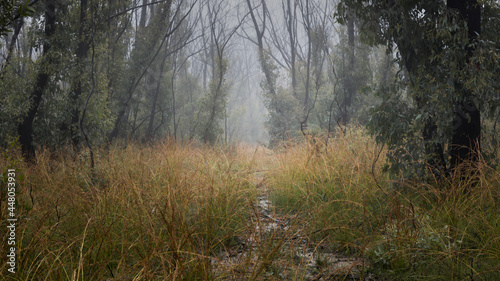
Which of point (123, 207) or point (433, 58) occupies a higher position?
point (433, 58)

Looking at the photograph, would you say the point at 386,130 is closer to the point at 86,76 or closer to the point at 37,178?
the point at 37,178

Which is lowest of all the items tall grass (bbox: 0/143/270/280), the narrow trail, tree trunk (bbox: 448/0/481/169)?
the narrow trail

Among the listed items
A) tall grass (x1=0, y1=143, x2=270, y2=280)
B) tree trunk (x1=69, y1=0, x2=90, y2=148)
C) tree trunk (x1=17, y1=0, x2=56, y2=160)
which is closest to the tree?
tall grass (x1=0, y1=143, x2=270, y2=280)

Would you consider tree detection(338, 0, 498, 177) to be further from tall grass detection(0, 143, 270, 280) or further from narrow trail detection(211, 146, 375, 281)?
tall grass detection(0, 143, 270, 280)

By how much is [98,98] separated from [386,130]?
270 inches

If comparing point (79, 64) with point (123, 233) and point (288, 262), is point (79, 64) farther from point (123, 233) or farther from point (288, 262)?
point (288, 262)

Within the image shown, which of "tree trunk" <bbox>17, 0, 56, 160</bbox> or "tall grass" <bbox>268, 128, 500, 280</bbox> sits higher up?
"tree trunk" <bbox>17, 0, 56, 160</bbox>

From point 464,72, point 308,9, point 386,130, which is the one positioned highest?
point 308,9

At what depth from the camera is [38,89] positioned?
709cm

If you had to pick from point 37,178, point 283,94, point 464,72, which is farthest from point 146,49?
point 464,72

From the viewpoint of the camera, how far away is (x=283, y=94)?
16578 millimetres

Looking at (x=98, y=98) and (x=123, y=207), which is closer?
(x=123, y=207)

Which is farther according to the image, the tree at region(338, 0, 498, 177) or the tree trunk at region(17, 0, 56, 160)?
the tree trunk at region(17, 0, 56, 160)

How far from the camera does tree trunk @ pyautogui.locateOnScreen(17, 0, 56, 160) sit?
6.97 meters
